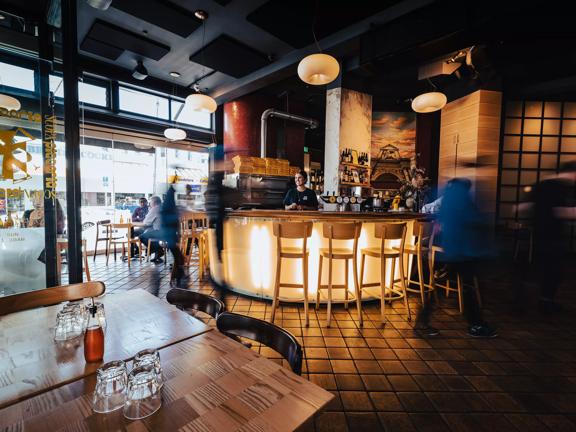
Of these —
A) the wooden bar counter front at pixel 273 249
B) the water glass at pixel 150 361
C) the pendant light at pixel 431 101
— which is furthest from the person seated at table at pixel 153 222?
the pendant light at pixel 431 101

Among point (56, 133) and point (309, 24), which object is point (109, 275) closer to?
point (56, 133)

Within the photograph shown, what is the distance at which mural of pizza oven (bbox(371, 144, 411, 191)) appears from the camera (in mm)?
8945

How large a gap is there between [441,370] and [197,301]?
2089 mm

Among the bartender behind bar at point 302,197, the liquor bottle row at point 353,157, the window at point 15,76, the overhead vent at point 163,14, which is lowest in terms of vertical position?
the bartender behind bar at point 302,197

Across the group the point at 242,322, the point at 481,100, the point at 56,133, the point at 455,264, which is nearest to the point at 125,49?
the point at 56,133

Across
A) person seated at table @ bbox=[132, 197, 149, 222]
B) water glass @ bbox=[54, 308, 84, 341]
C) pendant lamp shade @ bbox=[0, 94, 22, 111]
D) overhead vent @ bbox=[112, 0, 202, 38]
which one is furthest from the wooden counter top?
person seated at table @ bbox=[132, 197, 149, 222]

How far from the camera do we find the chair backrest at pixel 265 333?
42.2 inches

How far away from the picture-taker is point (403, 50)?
387 centimetres

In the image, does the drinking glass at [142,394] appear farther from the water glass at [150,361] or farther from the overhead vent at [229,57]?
the overhead vent at [229,57]

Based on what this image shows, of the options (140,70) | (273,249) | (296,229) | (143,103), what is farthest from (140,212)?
(296,229)

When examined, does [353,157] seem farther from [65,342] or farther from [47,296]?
[65,342]

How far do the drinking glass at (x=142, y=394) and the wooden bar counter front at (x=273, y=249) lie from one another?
8.93ft

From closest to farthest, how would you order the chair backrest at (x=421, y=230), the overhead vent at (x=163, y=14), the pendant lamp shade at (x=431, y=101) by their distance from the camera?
the chair backrest at (x=421, y=230)
the overhead vent at (x=163, y=14)
the pendant lamp shade at (x=431, y=101)

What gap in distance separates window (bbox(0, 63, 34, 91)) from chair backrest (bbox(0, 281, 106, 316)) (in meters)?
2.48
